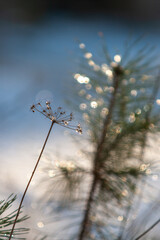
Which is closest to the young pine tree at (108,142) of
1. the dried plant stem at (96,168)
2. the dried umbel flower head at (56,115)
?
the dried plant stem at (96,168)

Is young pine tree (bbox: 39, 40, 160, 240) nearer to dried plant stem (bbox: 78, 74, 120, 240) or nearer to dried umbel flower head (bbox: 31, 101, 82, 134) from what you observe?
dried plant stem (bbox: 78, 74, 120, 240)

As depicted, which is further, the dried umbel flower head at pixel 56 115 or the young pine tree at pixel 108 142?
the young pine tree at pixel 108 142

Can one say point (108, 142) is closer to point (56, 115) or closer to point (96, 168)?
point (96, 168)

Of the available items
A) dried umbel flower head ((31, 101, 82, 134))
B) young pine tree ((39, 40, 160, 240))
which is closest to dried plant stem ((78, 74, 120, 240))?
young pine tree ((39, 40, 160, 240))

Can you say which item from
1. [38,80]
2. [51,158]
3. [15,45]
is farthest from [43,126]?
[15,45]

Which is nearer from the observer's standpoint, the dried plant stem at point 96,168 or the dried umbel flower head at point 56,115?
the dried umbel flower head at point 56,115

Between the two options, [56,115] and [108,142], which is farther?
[108,142]

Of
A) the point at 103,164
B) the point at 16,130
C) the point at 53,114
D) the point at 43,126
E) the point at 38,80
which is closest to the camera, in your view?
the point at 53,114

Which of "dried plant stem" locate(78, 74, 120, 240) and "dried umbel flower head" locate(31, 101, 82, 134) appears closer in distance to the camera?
"dried umbel flower head" locate(31, 101, 82, 134)

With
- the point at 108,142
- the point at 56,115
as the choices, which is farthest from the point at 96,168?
the point at 56,115

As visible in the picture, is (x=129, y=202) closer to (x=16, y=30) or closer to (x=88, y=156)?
(x=88, y=156)

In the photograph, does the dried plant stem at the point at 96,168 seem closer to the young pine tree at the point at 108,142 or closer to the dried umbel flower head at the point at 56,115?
the young pine tree at the point at 108,142
